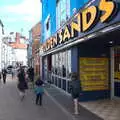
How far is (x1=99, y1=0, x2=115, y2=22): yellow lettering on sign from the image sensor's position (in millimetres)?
12743

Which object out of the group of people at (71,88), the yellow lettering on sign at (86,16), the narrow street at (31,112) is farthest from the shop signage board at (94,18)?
the narrow street at (31,112)

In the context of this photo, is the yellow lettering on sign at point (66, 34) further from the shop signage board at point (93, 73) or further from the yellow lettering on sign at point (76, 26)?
the shop signage board at point (93, 73)

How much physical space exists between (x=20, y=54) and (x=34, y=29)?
258 feet

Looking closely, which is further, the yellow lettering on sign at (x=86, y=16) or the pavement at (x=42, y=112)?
the pavement at (x=42, y=112)

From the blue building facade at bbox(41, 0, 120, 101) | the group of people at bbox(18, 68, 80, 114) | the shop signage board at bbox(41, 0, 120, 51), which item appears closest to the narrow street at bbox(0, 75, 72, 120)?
the group of people at bbox(18, 68, 80, 114)

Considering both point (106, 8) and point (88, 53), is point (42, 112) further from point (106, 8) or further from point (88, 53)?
point (106, 8)

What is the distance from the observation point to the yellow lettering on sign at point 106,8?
1274 cm

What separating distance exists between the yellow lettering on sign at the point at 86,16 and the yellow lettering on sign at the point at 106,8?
2.79ft

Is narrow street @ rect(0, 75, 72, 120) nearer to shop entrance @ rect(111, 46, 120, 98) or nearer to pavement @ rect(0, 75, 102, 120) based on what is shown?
pavement @ rect(0, 75, 102, 120)

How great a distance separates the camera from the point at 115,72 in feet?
69.1

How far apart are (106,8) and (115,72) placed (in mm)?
8253

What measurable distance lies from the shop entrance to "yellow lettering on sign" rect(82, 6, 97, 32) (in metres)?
4.33

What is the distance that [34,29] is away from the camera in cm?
7281

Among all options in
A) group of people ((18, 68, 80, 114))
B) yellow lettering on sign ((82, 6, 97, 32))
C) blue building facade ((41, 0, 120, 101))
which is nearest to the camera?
yellow lettering on sign ((82, 6, 97, 32))
